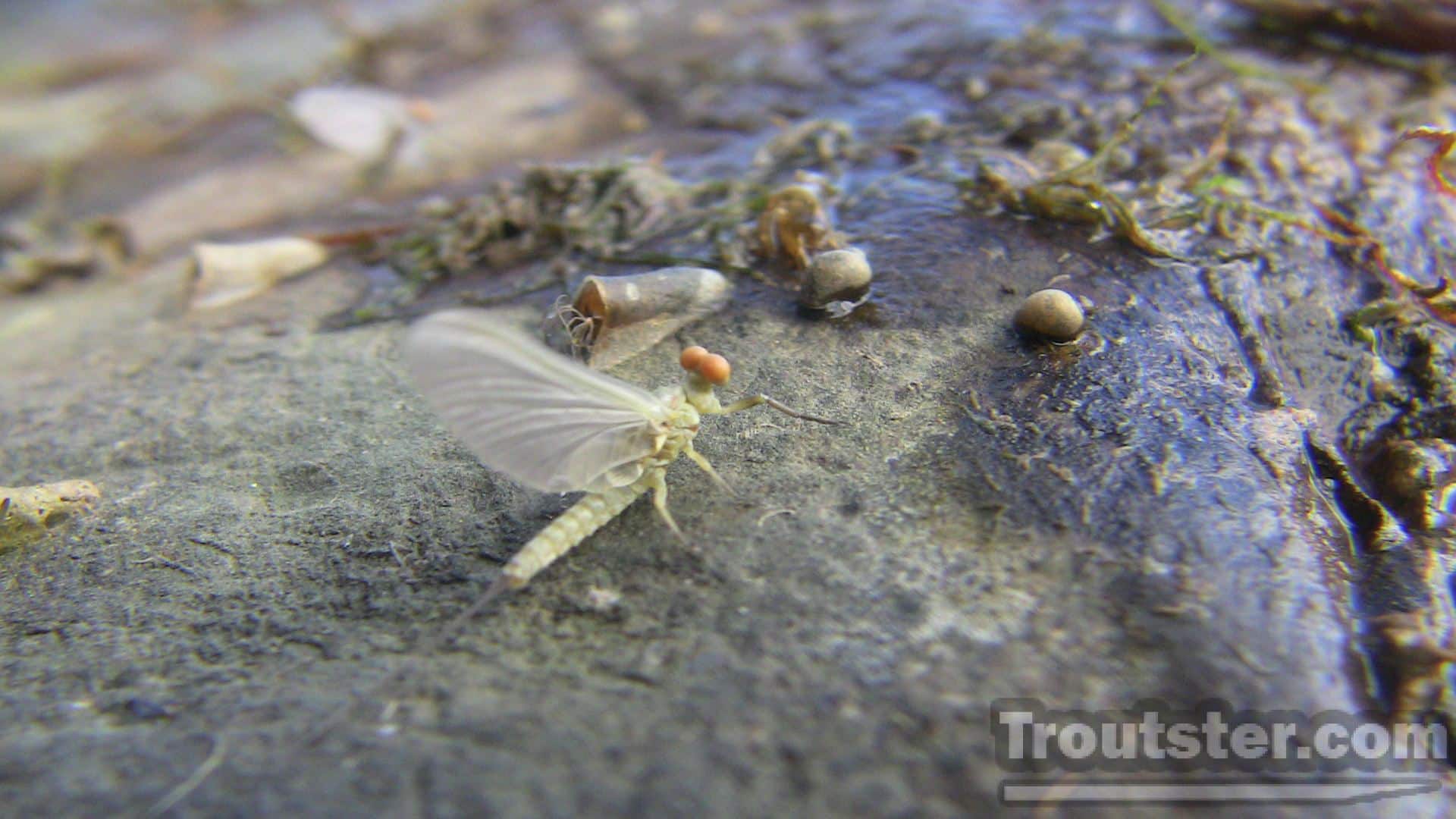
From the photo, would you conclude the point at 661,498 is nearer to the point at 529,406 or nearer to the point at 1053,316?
the point at 529,406

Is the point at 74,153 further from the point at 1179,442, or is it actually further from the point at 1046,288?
the point at 1179,442

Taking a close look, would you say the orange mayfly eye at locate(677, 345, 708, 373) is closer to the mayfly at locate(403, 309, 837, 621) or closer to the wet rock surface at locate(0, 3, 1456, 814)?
the mayfly at locate(403, 309, 837, 621)

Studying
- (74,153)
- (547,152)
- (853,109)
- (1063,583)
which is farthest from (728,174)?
(74,153)

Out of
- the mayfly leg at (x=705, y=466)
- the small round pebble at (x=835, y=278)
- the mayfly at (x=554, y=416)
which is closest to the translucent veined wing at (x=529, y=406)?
the mayfly at (x=554, y=416)

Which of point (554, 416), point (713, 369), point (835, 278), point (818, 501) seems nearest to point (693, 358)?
point (713, 369)

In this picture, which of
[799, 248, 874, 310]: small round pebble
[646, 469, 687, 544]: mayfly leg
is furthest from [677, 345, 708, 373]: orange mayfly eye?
[799, 248, 874, 310]: small round pebble

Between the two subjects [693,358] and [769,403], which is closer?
[693,358]
